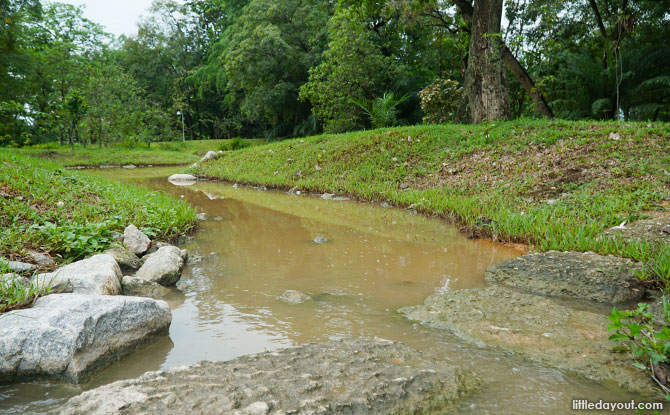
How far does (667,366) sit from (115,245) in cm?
435

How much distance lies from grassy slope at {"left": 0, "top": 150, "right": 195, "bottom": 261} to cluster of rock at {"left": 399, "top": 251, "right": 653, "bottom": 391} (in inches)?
128

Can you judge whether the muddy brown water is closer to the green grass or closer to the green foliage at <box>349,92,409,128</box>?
the green foliage at <box>349,92,409,128</box>

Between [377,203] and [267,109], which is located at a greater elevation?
[267,109]

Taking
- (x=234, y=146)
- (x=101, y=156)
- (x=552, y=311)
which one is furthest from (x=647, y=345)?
(x=234, y=146)

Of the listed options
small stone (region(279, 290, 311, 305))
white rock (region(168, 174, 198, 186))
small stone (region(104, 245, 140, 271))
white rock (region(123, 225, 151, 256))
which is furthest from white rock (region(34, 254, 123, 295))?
white rock (region(168, 174, 198, 186))

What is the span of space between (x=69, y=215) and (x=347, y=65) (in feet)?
43.5

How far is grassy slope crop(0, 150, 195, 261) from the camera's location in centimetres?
382

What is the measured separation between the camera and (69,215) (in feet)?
15.2

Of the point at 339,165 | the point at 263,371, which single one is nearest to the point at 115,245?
the point at 263,371

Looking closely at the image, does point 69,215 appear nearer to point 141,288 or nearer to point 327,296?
point 141,288

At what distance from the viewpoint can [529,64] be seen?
18.2 metres

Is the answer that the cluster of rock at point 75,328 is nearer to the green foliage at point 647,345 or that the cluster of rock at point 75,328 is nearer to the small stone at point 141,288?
the small stone at point 141,288

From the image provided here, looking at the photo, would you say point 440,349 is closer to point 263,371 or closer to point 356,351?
point 356,351

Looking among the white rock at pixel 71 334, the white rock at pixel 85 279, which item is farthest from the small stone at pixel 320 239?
the white rock at pixel 71 334
